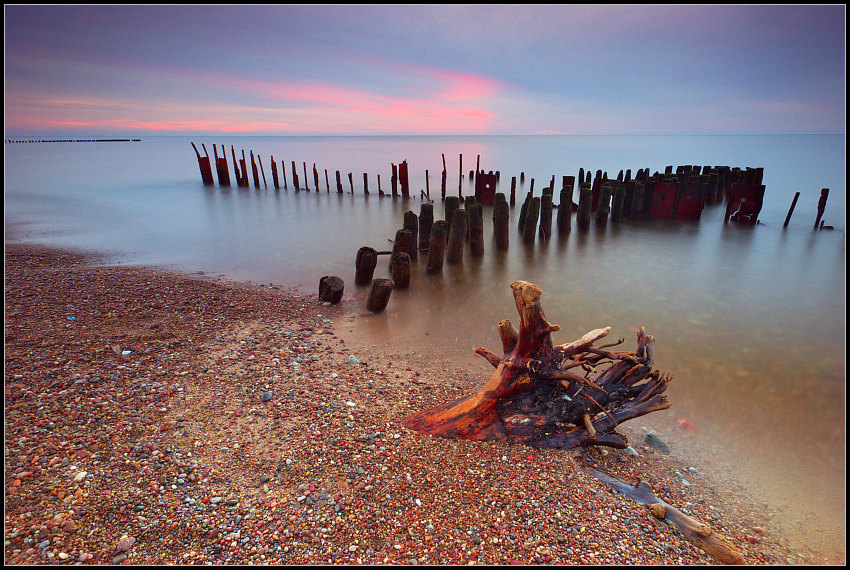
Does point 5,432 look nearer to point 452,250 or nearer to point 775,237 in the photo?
point 452,250

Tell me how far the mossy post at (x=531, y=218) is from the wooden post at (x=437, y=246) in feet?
12.5

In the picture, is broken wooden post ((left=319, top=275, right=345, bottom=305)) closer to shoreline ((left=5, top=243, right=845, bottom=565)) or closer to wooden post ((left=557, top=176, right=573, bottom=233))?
shoreline ((left=5, top=243, right=845, bottom=565))

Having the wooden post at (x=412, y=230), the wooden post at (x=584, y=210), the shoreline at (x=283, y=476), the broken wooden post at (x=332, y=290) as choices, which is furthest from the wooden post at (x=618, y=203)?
the shoreline at (x=283, y=476)

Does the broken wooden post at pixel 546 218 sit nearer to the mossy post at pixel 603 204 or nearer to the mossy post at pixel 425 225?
the mossy post at pixel 603 204

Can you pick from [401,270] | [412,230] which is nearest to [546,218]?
[412,230]

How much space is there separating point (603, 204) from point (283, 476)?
14154mm

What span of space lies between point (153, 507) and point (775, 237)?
57.8 ft

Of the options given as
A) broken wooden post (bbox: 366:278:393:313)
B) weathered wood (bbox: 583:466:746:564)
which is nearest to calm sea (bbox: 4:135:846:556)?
broken wooden post (bbox: 366:278:393:313)

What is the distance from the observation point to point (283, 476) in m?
3.21

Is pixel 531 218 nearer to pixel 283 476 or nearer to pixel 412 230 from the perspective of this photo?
pixel 412 230

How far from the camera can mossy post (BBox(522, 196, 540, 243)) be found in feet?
40.0

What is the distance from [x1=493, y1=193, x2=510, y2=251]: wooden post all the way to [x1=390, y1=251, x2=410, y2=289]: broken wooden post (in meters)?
4.15

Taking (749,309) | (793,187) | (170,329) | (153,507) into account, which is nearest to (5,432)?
(153,507)

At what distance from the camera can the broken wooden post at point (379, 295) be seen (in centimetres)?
734
